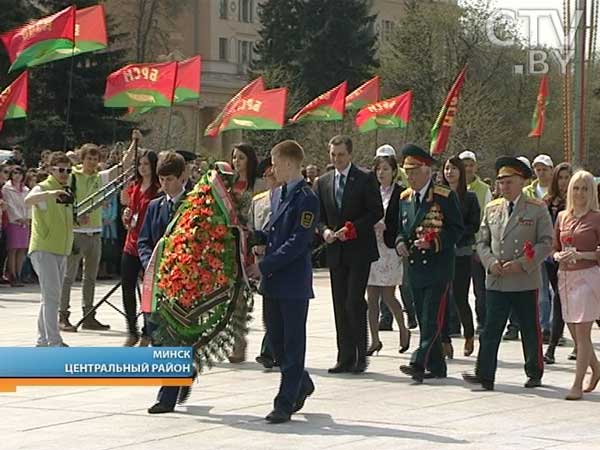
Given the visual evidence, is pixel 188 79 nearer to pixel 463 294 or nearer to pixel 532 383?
pixel 463 294

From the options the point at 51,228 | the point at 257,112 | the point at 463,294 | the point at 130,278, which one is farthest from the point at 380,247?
the point at 257,112

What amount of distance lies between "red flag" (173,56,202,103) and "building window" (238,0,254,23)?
8558 centimetres

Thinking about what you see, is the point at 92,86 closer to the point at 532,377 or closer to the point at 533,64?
the point at 533,64

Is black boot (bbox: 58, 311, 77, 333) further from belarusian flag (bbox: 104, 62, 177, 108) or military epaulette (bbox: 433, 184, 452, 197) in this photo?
belarusian flag (bbox: 104, 62, 177, 108)

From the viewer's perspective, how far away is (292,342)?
10.2 meters

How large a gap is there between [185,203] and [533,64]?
26604 millimetres

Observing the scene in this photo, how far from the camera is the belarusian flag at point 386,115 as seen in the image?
32.2 metres

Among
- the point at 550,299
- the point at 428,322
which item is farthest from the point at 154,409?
the point at 550,299

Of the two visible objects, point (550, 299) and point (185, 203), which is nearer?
point (185, 203)

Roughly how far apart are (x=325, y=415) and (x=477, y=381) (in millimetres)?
1944

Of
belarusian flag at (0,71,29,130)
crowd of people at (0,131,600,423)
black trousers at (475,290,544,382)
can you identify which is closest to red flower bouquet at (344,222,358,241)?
crowd of people at (0,131,600,423)

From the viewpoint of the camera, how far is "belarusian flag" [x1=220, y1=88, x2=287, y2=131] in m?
25.6

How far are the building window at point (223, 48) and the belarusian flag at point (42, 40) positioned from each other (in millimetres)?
85881

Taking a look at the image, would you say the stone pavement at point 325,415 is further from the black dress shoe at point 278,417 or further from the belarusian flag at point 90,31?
the belarusian flag at point 90,31
